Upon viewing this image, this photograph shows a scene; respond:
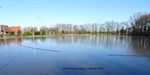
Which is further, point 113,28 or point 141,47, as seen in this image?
point 113,28

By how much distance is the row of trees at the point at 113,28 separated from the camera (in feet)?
181

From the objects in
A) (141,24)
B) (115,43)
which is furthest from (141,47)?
(141,24)

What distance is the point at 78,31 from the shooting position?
77.0 metres

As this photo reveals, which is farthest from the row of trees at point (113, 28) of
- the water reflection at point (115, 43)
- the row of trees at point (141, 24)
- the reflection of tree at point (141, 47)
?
the reflection of tree at point (141, 47)

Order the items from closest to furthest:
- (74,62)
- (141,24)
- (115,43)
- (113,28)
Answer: (74,62) < (115,43) < (141,24) < (113,28)

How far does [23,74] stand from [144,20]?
191ft

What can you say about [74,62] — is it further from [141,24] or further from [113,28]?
[113,28]

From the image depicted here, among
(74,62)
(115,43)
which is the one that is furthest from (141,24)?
(74,62)

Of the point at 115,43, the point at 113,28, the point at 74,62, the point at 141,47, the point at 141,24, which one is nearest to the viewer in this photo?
the point at 74,62

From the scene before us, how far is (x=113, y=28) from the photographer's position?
74125mm

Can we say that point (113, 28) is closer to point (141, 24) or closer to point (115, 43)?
point (141, 24)

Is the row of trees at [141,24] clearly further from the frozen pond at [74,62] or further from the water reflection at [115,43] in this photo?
the frozen pond at [74,62]

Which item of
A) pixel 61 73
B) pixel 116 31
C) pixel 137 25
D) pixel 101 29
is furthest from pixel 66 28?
pixel 61 73

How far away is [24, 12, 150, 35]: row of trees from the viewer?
5524 cm
